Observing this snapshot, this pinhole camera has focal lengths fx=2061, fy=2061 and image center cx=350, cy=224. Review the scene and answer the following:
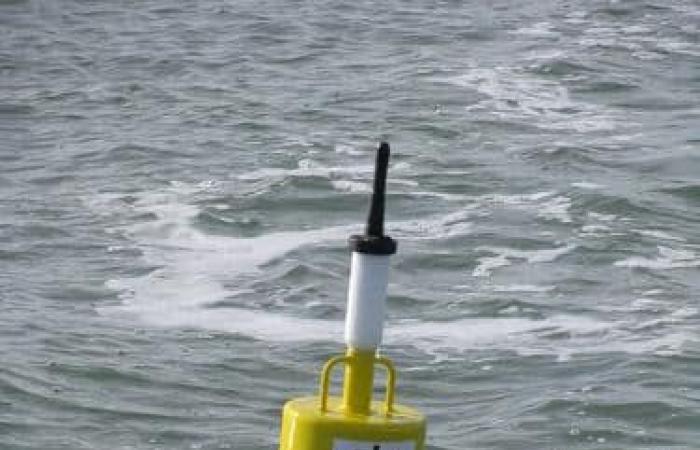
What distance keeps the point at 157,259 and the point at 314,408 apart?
999cm

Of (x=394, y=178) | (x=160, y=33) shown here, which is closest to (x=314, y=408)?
(x=394, y=178)

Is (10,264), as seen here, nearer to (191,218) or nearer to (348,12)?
(191,218)

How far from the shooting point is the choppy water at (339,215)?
10844 mm

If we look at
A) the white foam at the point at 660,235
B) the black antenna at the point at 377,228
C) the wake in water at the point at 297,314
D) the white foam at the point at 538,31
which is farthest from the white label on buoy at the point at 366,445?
the white foam at the point at 538,31

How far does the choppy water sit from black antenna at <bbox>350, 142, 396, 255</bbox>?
515 centimetres

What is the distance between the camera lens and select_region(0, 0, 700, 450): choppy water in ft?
35.6

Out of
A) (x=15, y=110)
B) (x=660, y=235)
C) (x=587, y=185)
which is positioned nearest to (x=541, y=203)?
(x=587, y=185)

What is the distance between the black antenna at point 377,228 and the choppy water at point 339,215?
515cm

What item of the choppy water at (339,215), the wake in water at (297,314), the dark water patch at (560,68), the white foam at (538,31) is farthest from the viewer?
the white foam at (538,31)

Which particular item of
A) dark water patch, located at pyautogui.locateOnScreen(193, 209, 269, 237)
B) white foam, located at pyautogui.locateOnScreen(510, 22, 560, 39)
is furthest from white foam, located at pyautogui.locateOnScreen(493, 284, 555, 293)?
white foam, located at pyautogui.locateOnScreen(510, 22, 560, 39)

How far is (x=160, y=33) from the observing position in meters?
25.9

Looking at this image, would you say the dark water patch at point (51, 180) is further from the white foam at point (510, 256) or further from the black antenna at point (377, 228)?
the black antenna at point (377, 228)

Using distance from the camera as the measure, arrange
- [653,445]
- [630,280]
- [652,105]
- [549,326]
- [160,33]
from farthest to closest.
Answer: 1. [160,33]
2. [652,105]
3. [630,280]
4. [549,326]
5. [653,445]

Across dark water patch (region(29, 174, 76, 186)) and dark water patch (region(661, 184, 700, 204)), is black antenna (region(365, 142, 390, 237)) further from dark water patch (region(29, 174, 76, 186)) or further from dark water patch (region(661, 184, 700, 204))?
dark water patch (region(29, 174, 76, 186))
